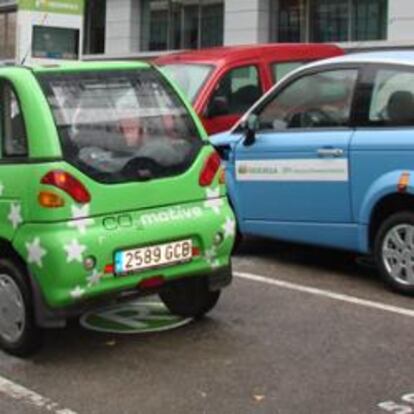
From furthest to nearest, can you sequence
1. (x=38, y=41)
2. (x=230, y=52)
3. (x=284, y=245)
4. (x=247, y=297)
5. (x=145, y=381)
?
1. (x=38, y=41)
2. (x=230, y=52)
3. (x=284, y=245)
4. (x=247, y=297)
5. (x=145, y=381)

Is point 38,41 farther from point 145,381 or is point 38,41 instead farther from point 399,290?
point 145,381

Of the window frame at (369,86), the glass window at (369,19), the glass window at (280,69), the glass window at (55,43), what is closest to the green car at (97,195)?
the window frame at (369,86)

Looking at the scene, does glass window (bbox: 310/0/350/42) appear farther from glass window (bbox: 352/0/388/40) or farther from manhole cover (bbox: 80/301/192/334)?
manhole cover (bbox: 80/301/192/334)

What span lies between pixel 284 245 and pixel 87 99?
12.3 feet

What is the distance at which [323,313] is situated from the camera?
258 inches

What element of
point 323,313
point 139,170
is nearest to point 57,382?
point 139,170

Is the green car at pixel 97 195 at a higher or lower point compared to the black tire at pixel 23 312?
higher

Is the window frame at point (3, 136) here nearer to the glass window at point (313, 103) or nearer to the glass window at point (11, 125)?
the glass window at point (11, 125)

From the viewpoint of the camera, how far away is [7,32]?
33.1 metres

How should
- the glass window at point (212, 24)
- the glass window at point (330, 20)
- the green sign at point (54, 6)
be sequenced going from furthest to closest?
the glass window at point (212, 24)
the glass window at point (330, 20)
the green sign at point (54, 6)

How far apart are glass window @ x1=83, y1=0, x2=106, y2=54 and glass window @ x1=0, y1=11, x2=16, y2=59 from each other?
3.95m

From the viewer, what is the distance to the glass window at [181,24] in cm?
2525

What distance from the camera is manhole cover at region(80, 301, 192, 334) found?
20.6ft

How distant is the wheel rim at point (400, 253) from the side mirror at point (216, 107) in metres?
3.41
